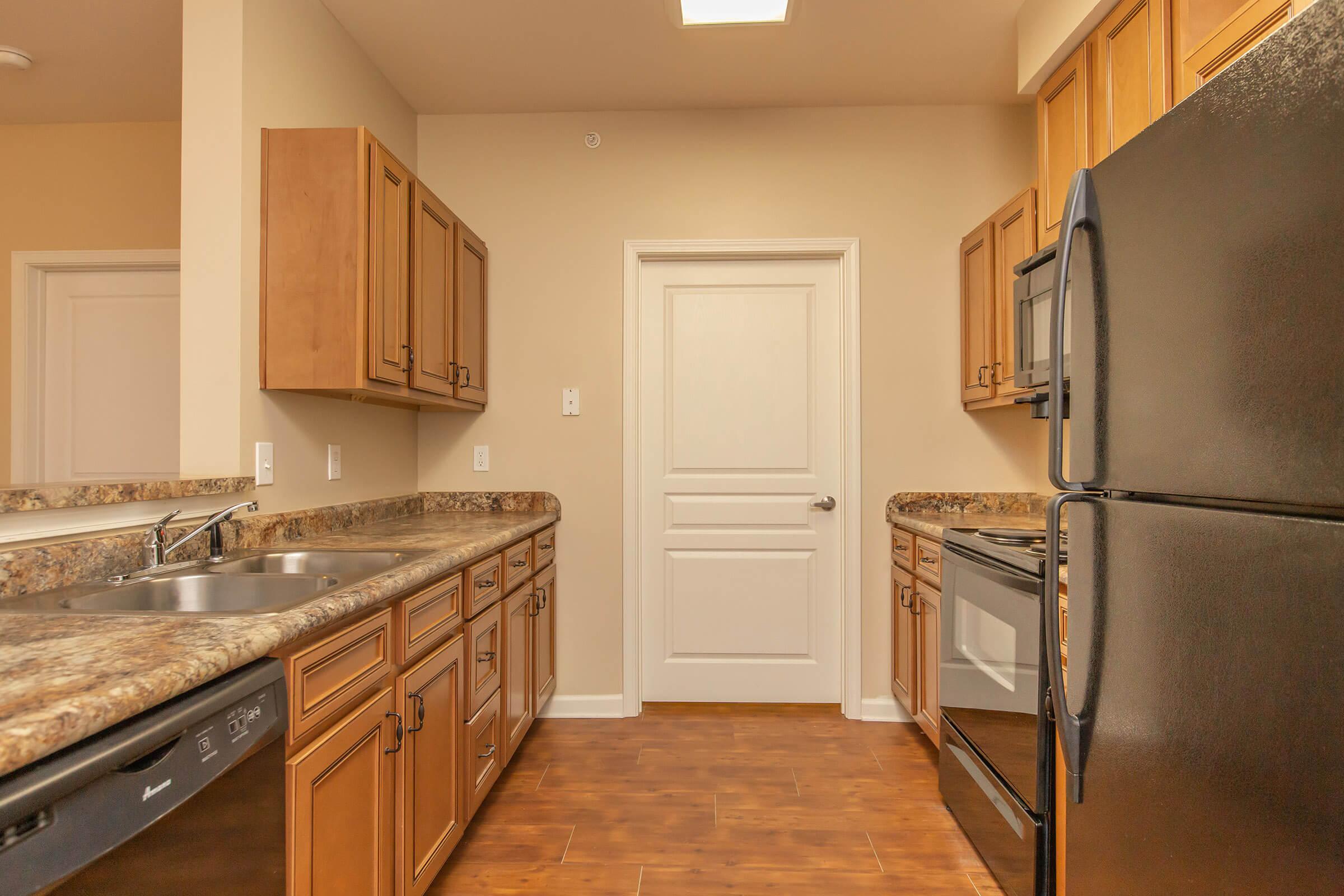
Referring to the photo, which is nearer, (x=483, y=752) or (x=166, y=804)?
(x=166, y=804)

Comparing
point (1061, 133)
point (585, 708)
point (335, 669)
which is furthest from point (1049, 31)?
point (585, 708)

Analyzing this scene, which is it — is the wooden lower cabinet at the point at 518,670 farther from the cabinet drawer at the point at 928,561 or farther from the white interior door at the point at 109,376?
the white interior door at the point at 109,376

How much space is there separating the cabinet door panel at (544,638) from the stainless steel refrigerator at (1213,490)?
2094 millimetres

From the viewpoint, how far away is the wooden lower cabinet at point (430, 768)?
58.9 inches

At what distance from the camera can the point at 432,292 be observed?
7.91 feet

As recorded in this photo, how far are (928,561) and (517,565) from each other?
1.51 metres

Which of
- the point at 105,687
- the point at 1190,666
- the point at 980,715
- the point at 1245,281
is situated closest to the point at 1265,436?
the point at 1245,281

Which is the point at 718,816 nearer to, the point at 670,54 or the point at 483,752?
the point at 483,752

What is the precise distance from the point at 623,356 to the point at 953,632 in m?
1.74

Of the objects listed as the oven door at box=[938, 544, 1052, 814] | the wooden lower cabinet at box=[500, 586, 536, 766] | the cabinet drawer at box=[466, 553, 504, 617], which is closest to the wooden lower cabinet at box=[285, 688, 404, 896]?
the cabinet drawer at box=[466, 553, 504, 617]

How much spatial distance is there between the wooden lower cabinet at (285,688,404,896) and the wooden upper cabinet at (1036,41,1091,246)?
2303 mm

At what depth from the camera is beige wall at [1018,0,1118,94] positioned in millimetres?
2018

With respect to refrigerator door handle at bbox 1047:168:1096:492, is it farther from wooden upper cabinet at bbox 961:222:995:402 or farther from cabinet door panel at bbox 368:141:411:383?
wooden upper cabinet at bbox 961:222:995:402

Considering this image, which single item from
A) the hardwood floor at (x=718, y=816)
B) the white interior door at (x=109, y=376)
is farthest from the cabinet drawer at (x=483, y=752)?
the white interior door at (x=109, y=376)
